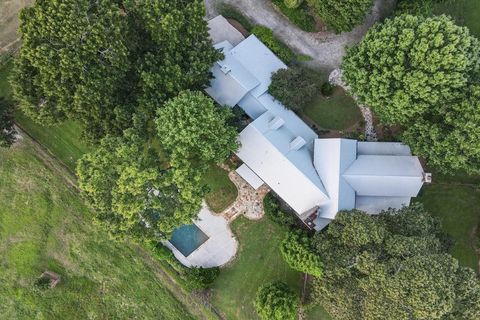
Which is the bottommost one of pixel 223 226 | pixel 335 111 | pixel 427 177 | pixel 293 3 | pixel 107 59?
pixel 427 177

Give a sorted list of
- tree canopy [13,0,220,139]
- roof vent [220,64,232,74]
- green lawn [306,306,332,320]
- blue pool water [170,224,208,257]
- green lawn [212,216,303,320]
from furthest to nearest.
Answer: blue pool water [170,224,208,257], green lawn [212,216,303,320], green lawn [306,306,332,320], roof vent [220,64,232,74], tree canopy [13,0,220,139]

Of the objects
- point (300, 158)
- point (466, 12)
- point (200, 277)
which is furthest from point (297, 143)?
point (466, 12)

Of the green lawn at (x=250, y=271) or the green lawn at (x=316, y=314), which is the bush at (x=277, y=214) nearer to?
the green lawn at (x=250, y=271)

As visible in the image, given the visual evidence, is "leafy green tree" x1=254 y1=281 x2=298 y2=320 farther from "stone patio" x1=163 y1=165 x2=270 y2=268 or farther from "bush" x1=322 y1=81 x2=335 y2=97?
"bush" x1=322 y1=81 x2=335 y2=97

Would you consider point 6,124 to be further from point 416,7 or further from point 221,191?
point 416,7

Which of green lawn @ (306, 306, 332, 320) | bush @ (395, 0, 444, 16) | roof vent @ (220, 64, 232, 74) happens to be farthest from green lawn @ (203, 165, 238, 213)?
bush @ (395, 0, 444, 16)

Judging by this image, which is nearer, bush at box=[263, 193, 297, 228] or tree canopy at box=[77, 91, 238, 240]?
tree canopy at box=[77, 91, 238, 240]

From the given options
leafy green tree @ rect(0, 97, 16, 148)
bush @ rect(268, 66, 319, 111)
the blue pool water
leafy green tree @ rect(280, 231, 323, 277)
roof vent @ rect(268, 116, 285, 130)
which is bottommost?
leafy green tree @ rect(280, 231, 323, 277)
